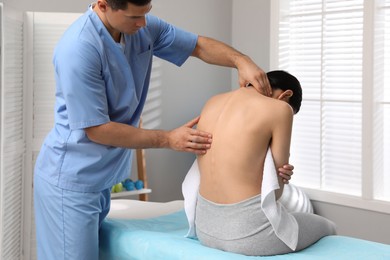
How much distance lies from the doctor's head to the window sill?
7.03ft

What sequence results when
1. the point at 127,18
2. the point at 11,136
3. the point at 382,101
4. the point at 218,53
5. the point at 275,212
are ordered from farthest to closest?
1. the point at 382,101
2. the point at 11,136
3. the point at 218,53
4. the point at 127,18
5. the point at 275,212

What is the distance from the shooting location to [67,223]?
2182 millimetres

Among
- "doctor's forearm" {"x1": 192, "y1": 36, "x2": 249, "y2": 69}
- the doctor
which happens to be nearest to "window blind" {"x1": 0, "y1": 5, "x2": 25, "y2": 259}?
the doctor

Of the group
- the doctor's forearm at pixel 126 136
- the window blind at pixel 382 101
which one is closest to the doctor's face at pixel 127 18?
the doctor's forearm at pixel 126 136

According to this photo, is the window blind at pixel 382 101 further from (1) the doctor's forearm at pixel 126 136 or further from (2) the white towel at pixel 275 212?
(1) the doctor's forearm at pixel 126 136

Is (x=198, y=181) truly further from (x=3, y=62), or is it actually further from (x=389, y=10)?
(x=389, y=10)

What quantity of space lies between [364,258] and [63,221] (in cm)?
106

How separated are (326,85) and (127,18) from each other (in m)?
2.22

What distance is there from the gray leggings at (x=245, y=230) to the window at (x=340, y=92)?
Result: 169 cm

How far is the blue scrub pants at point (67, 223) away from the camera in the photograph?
2178 mm

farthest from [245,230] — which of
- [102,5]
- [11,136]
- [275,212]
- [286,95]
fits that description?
[11,136]

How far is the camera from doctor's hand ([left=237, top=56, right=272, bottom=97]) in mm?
2160

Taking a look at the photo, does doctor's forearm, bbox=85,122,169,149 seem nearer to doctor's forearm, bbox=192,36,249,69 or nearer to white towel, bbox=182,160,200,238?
white towel, bbox=182,160,200,238

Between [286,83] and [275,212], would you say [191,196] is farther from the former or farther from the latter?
[286,83]
